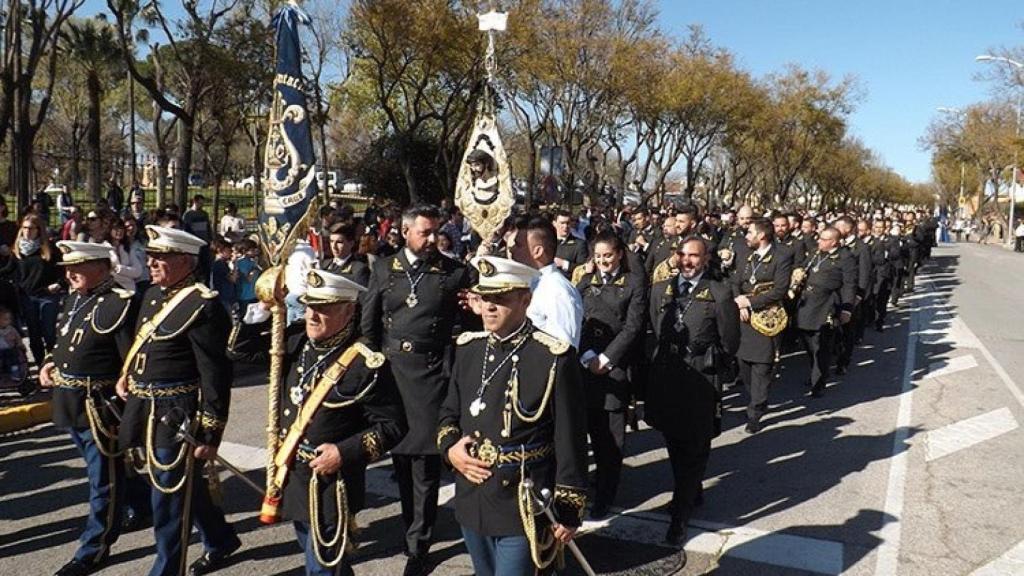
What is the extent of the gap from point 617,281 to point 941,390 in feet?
18.8

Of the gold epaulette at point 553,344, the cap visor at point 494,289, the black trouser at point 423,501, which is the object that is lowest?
the black trouser at point 423,501

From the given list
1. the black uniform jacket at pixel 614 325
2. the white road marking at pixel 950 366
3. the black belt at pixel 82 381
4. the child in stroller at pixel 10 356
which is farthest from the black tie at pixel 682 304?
the child in stroller at pixel 10 356

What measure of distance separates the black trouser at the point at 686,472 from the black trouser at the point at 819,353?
4.46 meters

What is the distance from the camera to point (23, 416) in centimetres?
751

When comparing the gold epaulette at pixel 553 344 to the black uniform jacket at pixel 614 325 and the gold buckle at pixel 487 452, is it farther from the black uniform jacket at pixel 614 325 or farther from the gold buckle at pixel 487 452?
the black uniform jacket at pixel 614 325

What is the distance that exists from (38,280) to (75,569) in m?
5.43

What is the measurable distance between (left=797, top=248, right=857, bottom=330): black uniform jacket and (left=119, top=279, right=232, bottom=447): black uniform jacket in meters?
7.18

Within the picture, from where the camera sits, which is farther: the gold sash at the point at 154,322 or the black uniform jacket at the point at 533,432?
the gold sash at the point at 154,322

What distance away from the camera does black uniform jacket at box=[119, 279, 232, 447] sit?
4.20 m

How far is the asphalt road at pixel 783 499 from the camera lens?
4.96 meters

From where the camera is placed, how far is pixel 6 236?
31.9 feet

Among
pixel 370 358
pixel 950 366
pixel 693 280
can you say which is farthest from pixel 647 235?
pixel 370 358

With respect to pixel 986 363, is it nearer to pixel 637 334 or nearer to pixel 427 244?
pixel 637 334

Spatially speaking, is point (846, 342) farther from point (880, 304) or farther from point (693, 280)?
point (693, 280)
